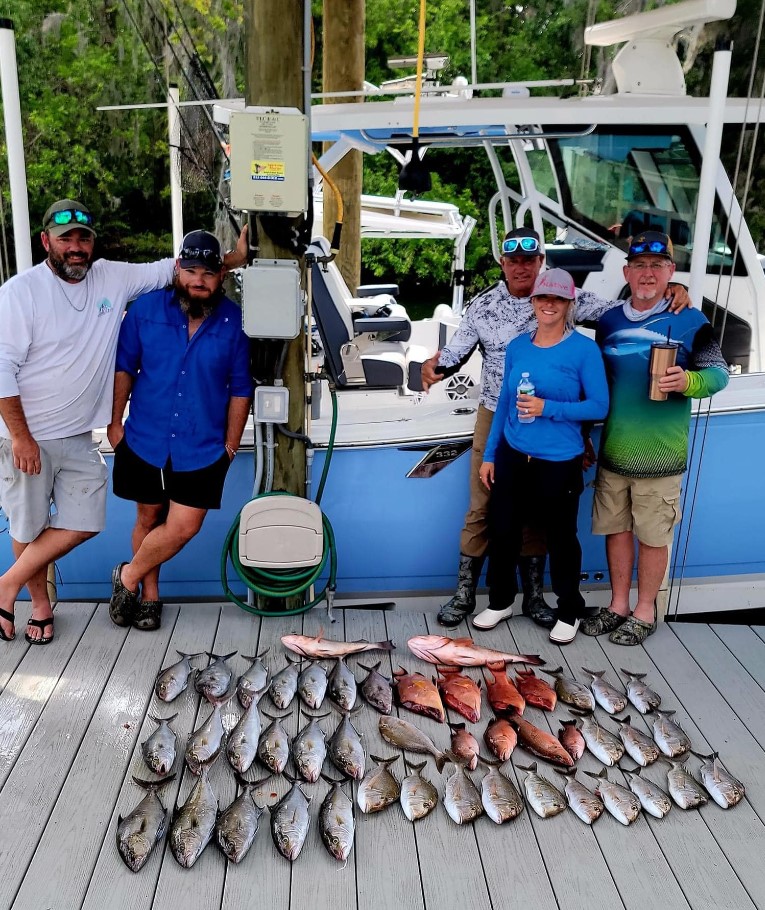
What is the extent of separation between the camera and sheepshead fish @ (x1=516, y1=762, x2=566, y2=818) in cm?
272

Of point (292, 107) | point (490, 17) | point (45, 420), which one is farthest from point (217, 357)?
point (490, 17)

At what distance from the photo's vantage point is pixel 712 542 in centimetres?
448

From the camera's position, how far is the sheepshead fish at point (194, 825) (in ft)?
8.20

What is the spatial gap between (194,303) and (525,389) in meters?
1.36

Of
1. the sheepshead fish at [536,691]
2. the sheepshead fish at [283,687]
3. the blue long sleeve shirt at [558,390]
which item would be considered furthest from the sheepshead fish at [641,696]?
the sheepshead fish at [283,687]

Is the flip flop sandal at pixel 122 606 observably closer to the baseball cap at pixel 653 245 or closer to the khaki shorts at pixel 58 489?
the khaki shorts at pixel 58 489

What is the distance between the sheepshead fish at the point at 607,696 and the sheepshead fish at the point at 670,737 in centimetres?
14

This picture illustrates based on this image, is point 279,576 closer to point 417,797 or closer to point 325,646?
point 325,646

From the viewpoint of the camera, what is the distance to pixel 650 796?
110 inches

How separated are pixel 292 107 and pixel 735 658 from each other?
2877mm

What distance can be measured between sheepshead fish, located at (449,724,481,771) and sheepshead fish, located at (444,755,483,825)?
0.25ft

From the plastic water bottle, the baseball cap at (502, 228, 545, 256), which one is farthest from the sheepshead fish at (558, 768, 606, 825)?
the baseball cap at (502, 228, 545, 256)

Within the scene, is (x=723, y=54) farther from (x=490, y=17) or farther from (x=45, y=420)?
(x=490, y=17)

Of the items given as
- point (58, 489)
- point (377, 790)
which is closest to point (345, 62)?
point (58, 489)
